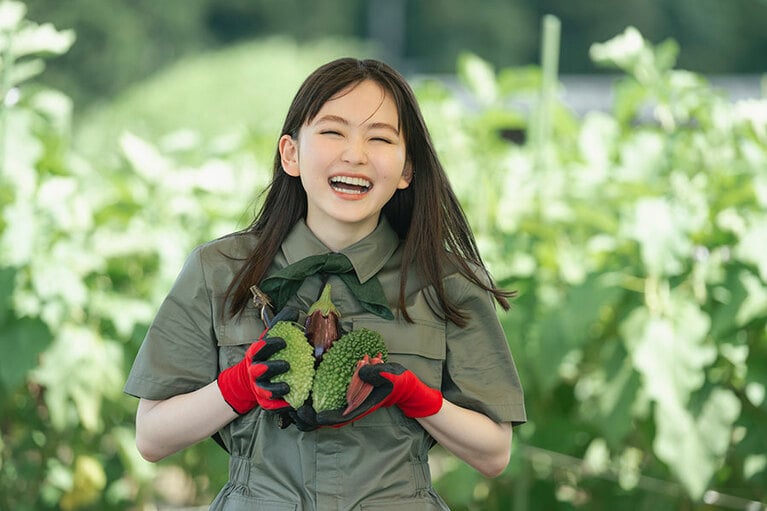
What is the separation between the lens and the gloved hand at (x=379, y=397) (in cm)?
155

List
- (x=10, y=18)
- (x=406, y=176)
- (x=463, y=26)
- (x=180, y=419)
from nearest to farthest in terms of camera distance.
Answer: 1. (x=180, y=419)
2. (x=406, y=176)
3. (x=10, y=18)
4. (x=463, y=26)

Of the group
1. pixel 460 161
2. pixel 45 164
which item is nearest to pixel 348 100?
pixel 45 164

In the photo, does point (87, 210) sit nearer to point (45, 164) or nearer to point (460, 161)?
point (45, 164)

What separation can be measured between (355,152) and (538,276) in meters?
1.66

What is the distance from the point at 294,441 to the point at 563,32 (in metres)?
24.4

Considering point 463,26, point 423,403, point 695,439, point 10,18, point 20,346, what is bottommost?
point 695,439

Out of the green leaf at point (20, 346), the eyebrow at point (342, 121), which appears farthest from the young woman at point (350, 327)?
the green leaf at point (20, 346)

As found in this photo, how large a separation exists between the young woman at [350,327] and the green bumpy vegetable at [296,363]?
0.06 m

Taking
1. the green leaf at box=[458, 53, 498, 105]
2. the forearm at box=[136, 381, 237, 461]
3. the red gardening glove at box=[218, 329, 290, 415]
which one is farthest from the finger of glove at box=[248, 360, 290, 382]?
the green leaf at box=[458, 53, 498, 105]

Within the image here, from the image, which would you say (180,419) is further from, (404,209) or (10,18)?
(10,18)

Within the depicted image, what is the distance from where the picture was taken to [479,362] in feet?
5.81

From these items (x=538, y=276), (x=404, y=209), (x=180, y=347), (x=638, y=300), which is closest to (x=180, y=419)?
(x=180, y=347)

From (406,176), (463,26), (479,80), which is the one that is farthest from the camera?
(463,26)

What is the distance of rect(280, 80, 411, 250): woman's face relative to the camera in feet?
5.60
